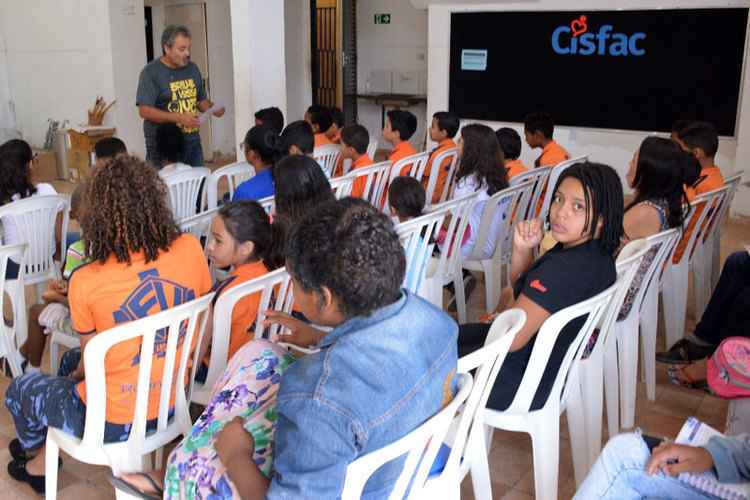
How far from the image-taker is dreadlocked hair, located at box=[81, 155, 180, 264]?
1.83m

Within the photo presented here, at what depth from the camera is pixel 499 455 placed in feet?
8.25

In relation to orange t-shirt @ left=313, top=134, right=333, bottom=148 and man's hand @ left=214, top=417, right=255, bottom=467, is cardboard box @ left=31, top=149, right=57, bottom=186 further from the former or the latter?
man's hand @ left=214, top=417, right=255, bottom=467

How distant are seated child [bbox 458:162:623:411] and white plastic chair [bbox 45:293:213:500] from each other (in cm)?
86

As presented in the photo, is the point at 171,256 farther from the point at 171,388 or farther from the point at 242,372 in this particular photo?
the point at 242,372

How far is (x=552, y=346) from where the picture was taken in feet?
6.03

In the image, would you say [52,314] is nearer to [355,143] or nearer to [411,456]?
[411,456]

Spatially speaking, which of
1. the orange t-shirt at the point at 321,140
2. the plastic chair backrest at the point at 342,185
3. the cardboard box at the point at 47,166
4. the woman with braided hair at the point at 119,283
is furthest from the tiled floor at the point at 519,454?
the cardboard box at the point at 47,166

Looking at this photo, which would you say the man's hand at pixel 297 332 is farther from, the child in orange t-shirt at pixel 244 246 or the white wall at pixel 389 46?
the white wall at pixel 389 46

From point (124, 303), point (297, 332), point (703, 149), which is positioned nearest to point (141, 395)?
point (124, 303)

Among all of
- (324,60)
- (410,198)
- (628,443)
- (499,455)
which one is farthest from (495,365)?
(324,60)

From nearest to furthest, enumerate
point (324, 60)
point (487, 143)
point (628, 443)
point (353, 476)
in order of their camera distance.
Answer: point (353, 476) → point (628, 443) → point (487, 143) → point (324, 60)

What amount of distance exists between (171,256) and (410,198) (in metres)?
1.58

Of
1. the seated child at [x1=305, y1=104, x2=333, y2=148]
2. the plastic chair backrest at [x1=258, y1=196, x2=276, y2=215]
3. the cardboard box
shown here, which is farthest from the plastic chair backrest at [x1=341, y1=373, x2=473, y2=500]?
the cardboard box

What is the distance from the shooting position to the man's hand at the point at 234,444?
1.33 metres
